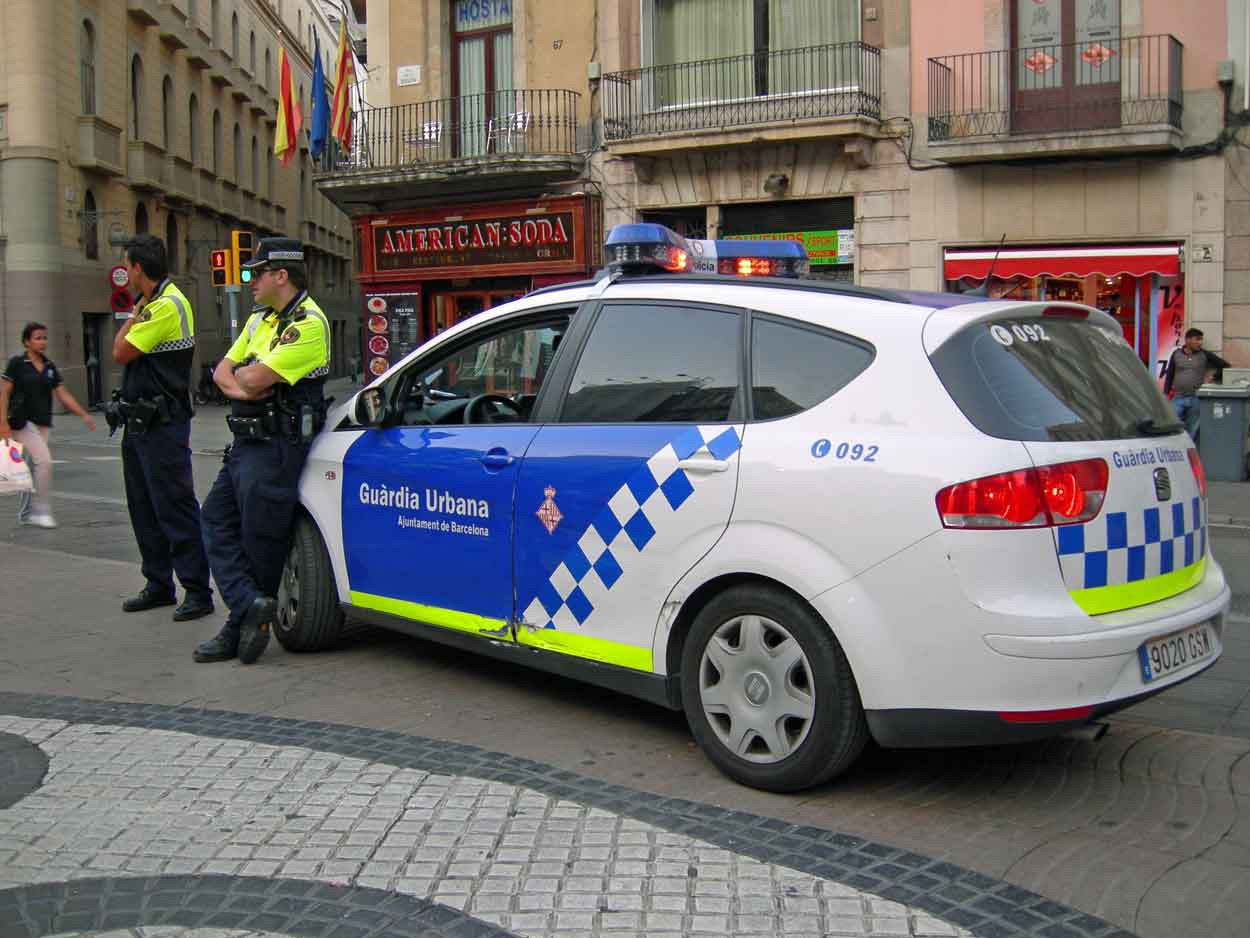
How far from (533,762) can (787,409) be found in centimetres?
147

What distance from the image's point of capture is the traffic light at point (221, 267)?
837 inches

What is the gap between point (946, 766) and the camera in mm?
4504

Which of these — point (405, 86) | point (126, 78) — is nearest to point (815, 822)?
point (405, 86)

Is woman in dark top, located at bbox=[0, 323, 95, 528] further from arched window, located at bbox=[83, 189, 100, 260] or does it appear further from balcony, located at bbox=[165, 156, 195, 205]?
balcony, located at bbox=[165, 156, 195, 205]

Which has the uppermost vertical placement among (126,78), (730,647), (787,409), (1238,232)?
(126,78)

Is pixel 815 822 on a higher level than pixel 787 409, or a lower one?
lower

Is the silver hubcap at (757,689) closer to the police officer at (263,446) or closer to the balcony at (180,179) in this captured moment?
the police officer at (263,446)

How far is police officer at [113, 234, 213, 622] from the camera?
21.8ft

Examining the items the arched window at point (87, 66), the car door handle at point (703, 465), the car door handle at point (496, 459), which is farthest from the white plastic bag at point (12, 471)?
the arched window at point (87, 66)

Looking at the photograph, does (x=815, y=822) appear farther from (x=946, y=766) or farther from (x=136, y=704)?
(x=136, y=704)

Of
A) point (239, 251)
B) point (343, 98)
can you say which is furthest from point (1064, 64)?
point (239, 251)

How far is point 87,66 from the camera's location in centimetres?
3269

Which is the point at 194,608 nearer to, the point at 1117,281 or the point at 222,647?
the point at 222,647

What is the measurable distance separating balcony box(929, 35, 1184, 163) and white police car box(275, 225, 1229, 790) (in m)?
13.2
